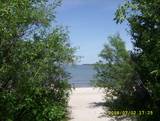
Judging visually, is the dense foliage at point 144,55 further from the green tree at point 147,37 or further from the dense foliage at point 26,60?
the dense foliage at point 26,60

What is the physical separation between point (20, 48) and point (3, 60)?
2.43 feet

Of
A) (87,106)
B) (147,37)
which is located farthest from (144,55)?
(87,106)

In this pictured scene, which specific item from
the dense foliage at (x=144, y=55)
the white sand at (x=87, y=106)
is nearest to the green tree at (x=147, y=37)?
the dense foliage at (x=144, y=55)

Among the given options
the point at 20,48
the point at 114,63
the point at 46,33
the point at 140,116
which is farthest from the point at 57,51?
the point at 114,63

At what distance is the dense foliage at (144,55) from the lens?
14805mm

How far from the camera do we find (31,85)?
14562 mm

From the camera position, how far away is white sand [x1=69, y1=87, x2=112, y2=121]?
22.1 m

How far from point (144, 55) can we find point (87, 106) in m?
8.84

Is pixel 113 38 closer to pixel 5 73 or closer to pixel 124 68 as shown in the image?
pixel 124 68

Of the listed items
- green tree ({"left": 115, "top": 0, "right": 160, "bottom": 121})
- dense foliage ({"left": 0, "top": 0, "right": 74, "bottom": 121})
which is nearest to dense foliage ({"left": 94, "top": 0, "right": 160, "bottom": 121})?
green tree ({"left": 115, "top": 0, "right": 160, "bottom": 121})
